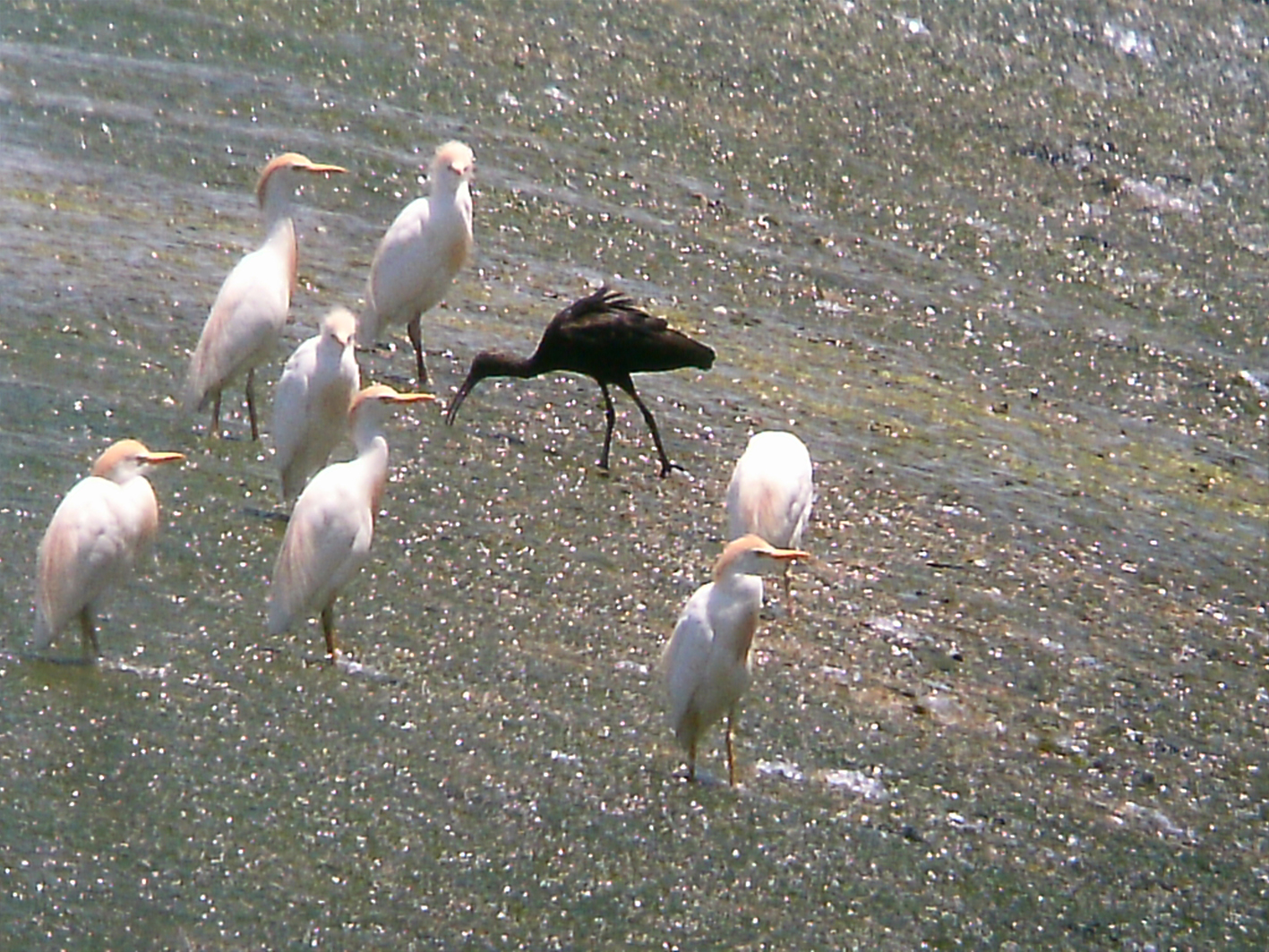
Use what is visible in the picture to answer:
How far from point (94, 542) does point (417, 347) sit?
3.22 metres

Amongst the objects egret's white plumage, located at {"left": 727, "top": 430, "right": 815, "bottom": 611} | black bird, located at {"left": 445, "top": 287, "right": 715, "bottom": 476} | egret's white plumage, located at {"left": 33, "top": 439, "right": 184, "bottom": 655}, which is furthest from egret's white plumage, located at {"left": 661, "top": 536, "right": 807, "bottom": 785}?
black bird, located at {"left": 445, "top": 287, "right": 715, "bottom": 476}

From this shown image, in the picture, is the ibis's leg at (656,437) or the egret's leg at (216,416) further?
the ibis's leg at (656,437)

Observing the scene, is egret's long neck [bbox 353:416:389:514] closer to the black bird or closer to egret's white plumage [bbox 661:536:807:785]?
egret's white plumage [bbox 661:536:807:785]

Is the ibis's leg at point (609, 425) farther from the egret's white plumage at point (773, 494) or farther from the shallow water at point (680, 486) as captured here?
the egret's white plumage at point (773, 494)

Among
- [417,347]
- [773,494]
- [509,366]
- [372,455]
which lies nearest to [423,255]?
[417,347]

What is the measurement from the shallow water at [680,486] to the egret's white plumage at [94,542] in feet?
0.71

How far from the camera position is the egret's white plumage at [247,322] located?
7598mm

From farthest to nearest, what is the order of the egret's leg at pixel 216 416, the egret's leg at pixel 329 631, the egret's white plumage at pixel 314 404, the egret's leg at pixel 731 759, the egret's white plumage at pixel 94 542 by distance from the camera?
the egret's leg at pixel 216 416
the egret's white plumage at pixel 314 404
the egret's leg at pixel 329 631
the egret's leg at pixel 731 759
the egret's white plumage at pixel 94 542

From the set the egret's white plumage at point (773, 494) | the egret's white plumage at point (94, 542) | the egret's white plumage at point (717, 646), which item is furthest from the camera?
the egret's white plumage at point (773, 494)

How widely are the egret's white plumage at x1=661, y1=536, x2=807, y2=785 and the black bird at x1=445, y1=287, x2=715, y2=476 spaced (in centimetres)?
233

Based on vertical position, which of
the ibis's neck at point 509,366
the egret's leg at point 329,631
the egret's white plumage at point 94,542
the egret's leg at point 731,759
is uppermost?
the egret's white plumage at point 94,542

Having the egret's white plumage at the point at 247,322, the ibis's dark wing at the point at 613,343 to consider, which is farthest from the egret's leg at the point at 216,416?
the ibis's dark wing at the point at 613,343

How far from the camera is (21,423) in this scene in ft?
24.6

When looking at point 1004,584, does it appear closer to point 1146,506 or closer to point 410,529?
point 1146,506
